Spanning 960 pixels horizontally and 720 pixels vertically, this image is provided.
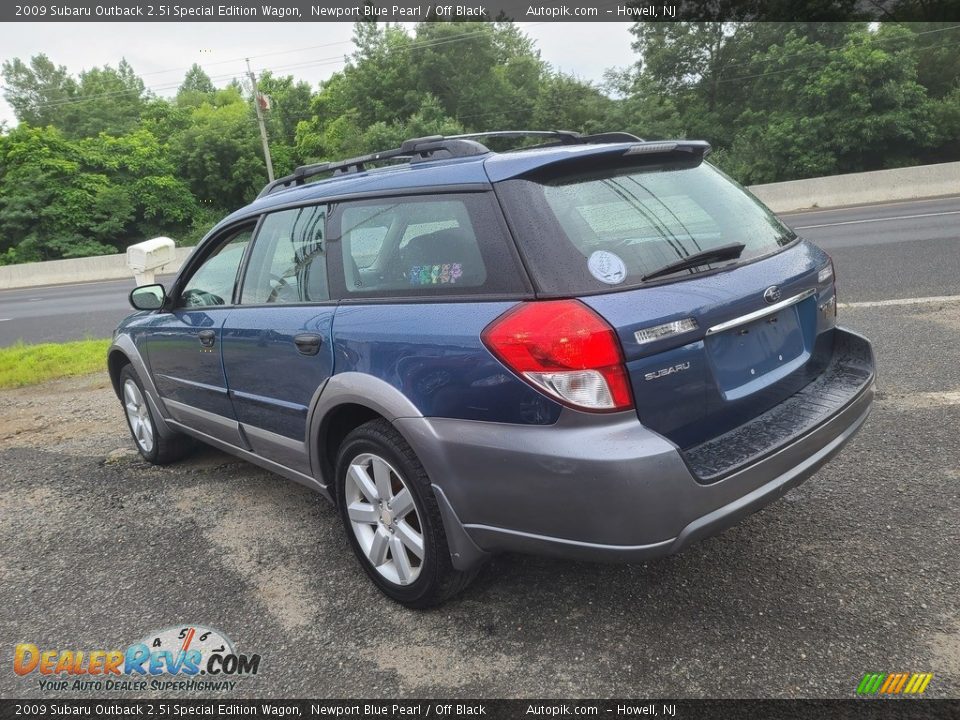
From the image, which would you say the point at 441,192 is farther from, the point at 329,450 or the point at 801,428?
the point at 801,428

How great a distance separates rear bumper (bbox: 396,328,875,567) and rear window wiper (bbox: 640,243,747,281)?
533 millimetres

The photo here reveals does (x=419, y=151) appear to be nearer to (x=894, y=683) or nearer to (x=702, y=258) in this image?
(x=702, y=258)

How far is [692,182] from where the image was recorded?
287 centimetres

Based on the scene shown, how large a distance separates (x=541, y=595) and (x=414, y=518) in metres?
0.60

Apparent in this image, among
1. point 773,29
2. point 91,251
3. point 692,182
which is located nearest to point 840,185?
point 773,29

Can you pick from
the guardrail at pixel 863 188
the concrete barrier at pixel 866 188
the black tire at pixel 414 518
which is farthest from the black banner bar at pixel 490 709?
the concrete barrier at pixel 866 188

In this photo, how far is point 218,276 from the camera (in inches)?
152

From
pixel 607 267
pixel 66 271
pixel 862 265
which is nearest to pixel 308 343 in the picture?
pixel 607 267

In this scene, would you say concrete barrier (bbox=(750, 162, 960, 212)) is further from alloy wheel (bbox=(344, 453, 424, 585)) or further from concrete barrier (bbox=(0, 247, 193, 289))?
concrete barrier (bbox=(0, 247, 193, 289))

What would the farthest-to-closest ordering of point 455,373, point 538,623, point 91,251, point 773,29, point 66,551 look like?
1. point 91,251
2. point 773,29
3. point 66,551
4. point 538,623
5. point 455,373

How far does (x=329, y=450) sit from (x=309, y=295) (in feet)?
2.24

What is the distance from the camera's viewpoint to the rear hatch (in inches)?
87.6

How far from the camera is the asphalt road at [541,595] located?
2.30m

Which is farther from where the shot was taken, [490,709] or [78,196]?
[78,196]
